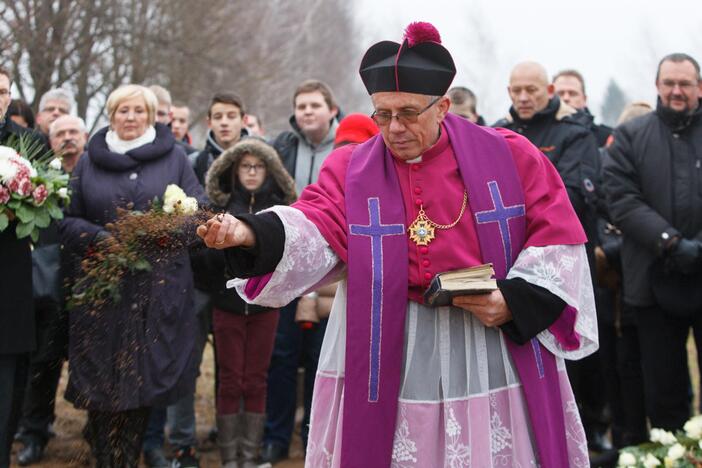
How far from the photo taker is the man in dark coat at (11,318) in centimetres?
571

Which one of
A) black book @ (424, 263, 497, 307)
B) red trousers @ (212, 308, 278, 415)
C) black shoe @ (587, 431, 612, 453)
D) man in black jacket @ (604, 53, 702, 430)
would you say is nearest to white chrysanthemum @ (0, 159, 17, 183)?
red trousers @ (212, 308, 278, 415)

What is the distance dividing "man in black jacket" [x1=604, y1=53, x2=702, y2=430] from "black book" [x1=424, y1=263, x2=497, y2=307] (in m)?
2.71

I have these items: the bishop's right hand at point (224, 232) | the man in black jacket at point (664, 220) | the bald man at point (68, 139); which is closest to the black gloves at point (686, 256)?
the man in black jacket at point (664, 220)

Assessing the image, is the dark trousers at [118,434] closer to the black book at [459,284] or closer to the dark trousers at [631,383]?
the black book at [459,284]

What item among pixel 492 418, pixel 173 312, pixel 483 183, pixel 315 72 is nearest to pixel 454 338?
pixel 492 418

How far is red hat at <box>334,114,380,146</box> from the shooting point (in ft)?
22.2

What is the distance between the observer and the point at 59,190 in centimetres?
589

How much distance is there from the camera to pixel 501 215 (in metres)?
3.99

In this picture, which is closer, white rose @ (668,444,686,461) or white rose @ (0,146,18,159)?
white rose @ (668,444,686,461)

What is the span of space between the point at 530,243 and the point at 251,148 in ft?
10.8

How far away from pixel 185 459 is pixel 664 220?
370 cm

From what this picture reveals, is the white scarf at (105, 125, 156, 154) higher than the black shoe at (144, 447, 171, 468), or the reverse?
the white scarf at (105, 125, 156, 154)

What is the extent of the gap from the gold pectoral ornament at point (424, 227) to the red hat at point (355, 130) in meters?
2.76

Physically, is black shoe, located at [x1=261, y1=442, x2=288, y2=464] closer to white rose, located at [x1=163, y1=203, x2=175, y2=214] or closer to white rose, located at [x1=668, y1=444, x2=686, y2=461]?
white rose, located at [x1=163, y1=203, x2=175, y2=214]
